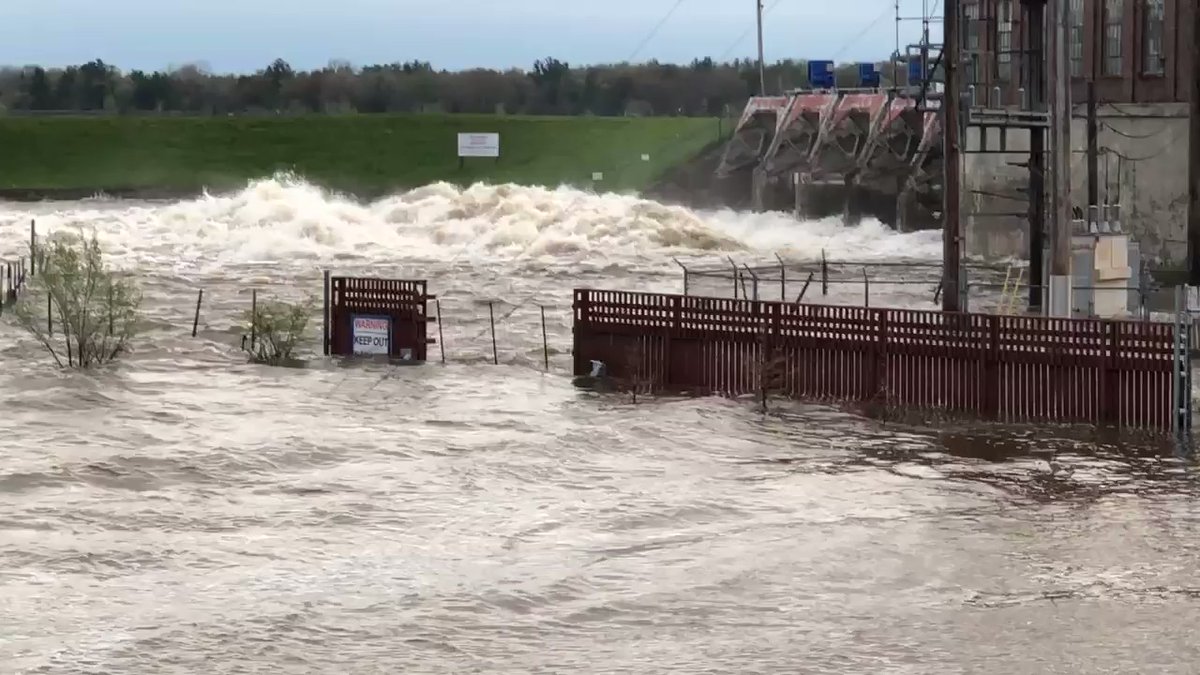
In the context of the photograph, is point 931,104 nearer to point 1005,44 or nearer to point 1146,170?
point 1005,44

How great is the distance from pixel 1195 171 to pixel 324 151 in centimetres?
8783

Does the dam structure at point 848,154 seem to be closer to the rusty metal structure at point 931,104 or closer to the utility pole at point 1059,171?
the rusty metal structure at point 931,104

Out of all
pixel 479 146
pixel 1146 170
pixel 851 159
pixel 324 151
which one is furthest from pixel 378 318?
pixel 324 151

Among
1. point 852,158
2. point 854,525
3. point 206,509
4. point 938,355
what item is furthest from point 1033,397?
point 852,158

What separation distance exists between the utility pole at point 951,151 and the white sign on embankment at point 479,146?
85197 millimetres

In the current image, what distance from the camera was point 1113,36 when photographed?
46500mm

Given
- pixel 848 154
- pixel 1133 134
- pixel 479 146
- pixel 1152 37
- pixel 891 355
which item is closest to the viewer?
pixel 891 355

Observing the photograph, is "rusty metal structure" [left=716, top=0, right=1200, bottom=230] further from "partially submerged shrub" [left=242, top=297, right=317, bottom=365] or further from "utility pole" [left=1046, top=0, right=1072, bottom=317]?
"partially submerged shrub" [left=242, top=297, right=317, bottom=365]

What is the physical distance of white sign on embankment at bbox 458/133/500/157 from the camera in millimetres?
112562

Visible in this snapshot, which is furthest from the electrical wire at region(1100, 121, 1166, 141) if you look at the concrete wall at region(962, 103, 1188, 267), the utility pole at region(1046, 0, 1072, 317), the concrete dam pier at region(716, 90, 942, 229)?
the concrete dam pier at region(716, 90, 942, 229)

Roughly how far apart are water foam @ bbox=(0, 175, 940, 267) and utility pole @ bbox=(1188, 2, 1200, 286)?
26.8 m

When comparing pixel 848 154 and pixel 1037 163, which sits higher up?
pixel 848 154

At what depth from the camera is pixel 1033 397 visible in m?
22.9

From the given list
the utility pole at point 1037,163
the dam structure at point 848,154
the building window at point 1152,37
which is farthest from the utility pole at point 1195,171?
the dam structure at point 848,154
